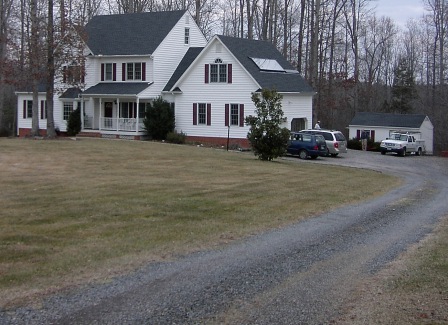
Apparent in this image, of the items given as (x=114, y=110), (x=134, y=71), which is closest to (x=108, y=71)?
(x=134, y=71)

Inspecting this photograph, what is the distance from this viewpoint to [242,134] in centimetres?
4059

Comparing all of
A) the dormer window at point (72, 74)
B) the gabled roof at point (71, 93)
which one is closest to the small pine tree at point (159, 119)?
the dormer window at point (72, 74)

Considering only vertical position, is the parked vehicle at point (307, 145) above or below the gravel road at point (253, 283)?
above

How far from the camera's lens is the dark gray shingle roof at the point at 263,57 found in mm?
40719

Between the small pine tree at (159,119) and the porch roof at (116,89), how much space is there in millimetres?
1472

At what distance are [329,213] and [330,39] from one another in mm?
50128

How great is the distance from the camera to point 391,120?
56.1 meters

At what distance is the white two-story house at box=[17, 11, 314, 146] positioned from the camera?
41.1m

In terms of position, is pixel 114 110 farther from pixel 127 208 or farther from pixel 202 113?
pixel 127 208

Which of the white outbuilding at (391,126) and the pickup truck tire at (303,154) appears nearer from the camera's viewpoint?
the pickup truck tire at (303,154)

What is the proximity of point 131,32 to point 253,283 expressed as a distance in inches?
1577

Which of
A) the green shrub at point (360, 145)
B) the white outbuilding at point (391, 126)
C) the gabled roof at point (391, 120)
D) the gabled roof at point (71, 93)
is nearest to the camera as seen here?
the gabled roof at point (71, 93)

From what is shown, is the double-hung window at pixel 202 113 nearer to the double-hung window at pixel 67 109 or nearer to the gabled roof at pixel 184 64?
the gabled roof at pixel 184 64

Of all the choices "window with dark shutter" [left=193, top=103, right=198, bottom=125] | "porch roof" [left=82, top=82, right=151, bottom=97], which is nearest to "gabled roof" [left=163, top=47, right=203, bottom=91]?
"porch roof" [left=82, top=82, right=151, bottom=97]
